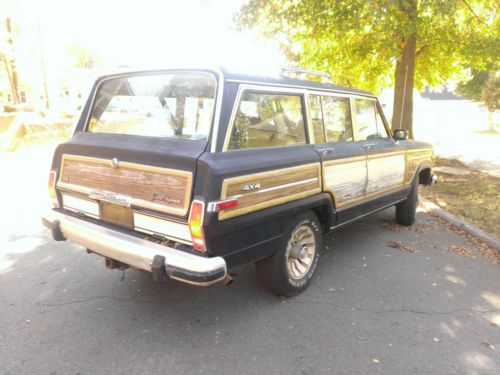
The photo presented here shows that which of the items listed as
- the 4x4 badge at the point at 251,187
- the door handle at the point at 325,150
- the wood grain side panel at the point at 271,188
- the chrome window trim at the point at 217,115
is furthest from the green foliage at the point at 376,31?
the 4x4 badge at the point at 251,187

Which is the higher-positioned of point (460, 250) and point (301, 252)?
point (301, 252)

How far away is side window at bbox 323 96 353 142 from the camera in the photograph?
410cm

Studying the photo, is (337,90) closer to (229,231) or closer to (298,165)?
(298,165)

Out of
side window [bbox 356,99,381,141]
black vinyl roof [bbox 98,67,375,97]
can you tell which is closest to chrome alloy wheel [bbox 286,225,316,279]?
black vinyl roof [bbox 98,67,375,97]

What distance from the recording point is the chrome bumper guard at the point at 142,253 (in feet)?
8.77

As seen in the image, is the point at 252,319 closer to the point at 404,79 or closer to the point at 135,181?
the point at 135,181

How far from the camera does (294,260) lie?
373 centimetres

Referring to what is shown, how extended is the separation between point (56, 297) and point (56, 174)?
44.0 inches

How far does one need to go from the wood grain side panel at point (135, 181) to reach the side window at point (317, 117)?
1629 millimetres

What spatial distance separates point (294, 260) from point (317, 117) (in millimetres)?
1414

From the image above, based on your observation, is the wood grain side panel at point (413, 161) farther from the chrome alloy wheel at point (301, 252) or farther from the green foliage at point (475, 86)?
the green foliage at point (475, 86)

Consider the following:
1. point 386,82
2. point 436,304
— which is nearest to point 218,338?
point 436,304

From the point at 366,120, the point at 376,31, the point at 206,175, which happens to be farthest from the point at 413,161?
the point at 376,31

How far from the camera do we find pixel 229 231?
286cm
